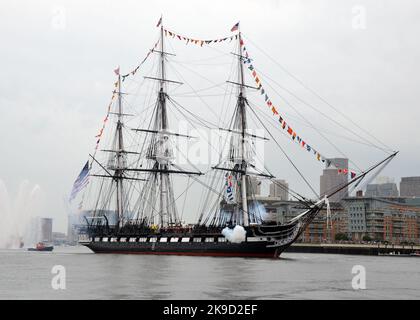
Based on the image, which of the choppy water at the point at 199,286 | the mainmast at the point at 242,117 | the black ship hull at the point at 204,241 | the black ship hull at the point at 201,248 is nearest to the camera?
the choppy water at the point at 199,286

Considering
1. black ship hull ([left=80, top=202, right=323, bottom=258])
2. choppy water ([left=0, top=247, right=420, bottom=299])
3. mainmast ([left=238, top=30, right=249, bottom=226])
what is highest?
mainmast ([left=238, top=30, right=249, bottom=226])

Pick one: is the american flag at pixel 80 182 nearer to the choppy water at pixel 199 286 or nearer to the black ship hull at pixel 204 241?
the black ship hull at pixel 204 241

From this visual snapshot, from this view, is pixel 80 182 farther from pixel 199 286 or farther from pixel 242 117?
pixel 199 286

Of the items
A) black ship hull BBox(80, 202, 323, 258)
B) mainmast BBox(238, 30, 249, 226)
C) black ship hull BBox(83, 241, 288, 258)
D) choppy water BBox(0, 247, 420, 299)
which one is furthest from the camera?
mainmast BBox(238, 30, 249, 226)

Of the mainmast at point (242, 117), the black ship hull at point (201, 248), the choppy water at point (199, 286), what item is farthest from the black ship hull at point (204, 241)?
the choppy water at point (199, 286)

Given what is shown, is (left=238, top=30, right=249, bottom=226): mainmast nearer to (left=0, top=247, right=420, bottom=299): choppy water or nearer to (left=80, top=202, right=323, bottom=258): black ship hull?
(left=80, top=202, right=323, bottom=258): black ship hull

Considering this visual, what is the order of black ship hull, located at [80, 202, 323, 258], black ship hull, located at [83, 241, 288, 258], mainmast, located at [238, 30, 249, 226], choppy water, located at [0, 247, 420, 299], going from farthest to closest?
mainmast, located at [238, 30, 249, 226] → black ship hull, located at [83, 241, 288, 258] → black ship hull, located at [80, 202, 323, 258] → choppy water, located at [0, 247, 420, 299]

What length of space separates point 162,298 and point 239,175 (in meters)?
61.6

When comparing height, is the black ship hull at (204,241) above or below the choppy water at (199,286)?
above

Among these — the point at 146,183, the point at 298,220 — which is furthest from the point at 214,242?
the point at 146,183

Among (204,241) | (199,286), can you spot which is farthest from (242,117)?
(199,286)

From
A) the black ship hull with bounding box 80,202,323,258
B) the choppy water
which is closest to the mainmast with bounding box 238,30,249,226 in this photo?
the black ship hull with bounding box 80,202,323,258

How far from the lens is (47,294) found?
130ft
